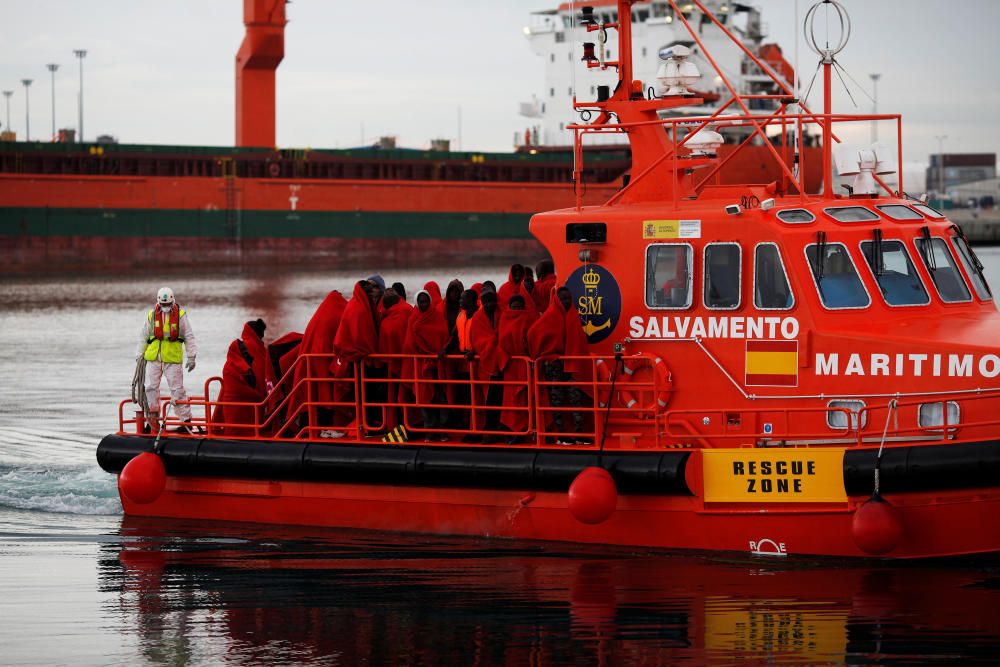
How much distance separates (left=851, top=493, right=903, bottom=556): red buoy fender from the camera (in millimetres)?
7941

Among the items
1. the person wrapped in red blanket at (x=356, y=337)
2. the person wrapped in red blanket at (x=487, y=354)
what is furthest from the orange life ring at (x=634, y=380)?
the person wrapped in red blanket at (x=356, y=337)

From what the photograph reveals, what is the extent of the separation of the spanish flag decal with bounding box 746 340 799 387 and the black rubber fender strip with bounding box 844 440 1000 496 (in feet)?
2.32

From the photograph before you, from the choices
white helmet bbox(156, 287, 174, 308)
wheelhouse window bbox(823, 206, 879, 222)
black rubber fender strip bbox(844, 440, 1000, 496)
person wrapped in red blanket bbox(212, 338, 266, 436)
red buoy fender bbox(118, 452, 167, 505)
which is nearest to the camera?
black rubber fender strip bbox(844, 440, 1000, 496)

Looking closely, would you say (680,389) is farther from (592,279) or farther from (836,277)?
(836,277)

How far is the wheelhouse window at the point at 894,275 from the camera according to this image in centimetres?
862

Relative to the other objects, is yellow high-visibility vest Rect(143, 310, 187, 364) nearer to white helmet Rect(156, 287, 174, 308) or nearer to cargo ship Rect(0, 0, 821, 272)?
white helmet Rect(156, 287, 174, 308)

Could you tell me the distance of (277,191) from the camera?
49250mm

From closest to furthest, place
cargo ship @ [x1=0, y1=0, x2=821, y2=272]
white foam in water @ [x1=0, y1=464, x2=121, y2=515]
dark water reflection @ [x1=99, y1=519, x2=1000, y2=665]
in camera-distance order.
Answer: dark water reflection @ [x1=99, y1=519, x2=1000, y2=665]
white foam in water @ [x1=0, y1=464, x2=121, y2=515]
cargo ship @ [x1=0, y1=0, x2=821, y2=272]

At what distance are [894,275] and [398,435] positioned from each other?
11.8 ft

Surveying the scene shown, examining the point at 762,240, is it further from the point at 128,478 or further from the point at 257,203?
the point at 257,203

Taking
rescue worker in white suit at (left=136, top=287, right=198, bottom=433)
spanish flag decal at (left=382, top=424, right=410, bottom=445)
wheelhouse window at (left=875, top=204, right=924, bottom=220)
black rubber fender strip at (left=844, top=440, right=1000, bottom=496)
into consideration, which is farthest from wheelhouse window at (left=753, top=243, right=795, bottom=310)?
rescue worker in white suit at (left=136, top=287, right=198, bottom=433)

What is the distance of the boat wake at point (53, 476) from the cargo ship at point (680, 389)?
1400mm

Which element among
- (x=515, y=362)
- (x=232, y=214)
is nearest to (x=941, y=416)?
(x=515, y=362)

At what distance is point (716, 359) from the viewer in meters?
8.95
